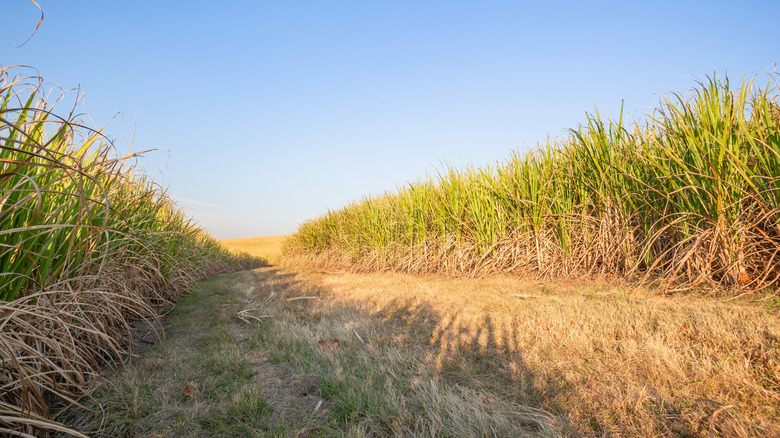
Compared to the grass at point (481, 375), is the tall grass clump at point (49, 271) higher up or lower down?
higher up

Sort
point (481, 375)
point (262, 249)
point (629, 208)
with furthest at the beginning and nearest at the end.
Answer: point (262, 249) → point (629, 208) → point (481, 375)

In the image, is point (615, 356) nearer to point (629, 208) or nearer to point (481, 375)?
point (481, 375)

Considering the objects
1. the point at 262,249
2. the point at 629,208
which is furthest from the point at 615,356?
the point at 262,249

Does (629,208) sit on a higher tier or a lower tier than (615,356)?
higher

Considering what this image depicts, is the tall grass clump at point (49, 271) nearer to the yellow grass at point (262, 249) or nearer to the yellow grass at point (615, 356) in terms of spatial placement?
the yellow grass at point (615, 356)

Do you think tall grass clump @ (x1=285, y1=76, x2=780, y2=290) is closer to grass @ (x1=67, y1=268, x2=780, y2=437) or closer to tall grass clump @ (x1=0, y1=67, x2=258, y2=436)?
grass @ (x1=67, y1=268, x2=780, y2=437)

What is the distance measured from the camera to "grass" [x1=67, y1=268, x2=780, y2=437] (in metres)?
1.32

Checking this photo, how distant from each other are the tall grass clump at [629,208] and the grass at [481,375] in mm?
611

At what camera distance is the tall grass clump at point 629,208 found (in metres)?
2.76

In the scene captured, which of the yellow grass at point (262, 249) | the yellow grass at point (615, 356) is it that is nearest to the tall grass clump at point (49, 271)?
the yellow grass at point (615, 356)

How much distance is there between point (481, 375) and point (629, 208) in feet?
10.1

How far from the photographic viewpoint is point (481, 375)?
1.78 m

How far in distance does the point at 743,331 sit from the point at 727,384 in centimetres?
64

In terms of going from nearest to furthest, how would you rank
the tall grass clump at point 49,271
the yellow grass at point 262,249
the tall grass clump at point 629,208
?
the tall grass clump at point 49,271, the tall grass clump at point 629,208, the yellow grass at point 262,249
